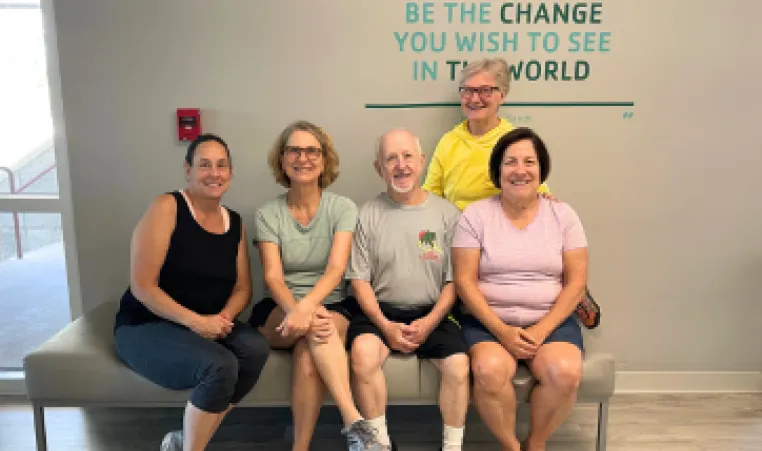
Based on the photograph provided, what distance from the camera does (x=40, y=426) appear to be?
2.28 meters

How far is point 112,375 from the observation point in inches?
87.0

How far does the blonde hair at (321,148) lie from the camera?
242cm

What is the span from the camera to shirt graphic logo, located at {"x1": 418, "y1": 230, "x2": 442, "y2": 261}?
238 centimetres

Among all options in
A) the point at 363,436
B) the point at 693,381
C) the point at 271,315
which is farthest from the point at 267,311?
the point at 693,381

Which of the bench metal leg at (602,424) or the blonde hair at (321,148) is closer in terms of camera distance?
the bench metal leg at (602,424)

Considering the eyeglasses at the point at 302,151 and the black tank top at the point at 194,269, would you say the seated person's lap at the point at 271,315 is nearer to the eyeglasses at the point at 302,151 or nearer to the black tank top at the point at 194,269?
the black tank top at the point at 194,269

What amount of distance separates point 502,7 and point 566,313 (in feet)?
4.59

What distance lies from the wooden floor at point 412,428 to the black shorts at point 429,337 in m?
0.52

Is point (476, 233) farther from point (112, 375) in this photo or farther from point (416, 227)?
point (112, 375)

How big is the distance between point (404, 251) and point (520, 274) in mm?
462

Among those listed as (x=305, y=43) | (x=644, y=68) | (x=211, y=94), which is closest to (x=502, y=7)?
(x=644, y=68)

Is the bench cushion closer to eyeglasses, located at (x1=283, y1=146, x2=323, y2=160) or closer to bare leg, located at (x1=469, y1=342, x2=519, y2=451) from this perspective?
bare leg, located at (x1=469, y1=342, x2=519, y2=451)

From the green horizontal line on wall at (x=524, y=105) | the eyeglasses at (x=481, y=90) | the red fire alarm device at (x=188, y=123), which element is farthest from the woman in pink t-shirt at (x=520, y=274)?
the red fire alarm device at (x=188, y=123)

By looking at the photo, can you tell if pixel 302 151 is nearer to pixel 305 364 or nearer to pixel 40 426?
pixel 305 364
